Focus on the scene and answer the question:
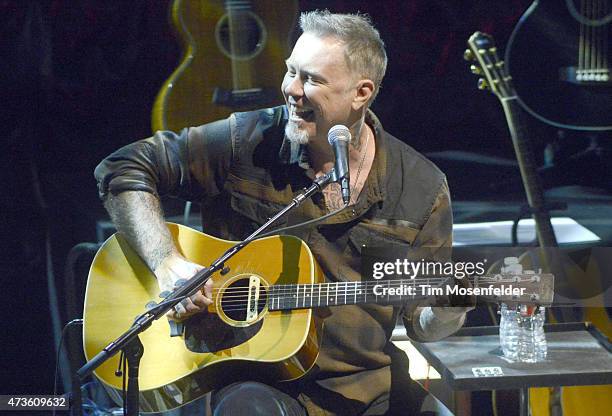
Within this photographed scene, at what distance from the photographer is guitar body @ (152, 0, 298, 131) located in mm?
3564

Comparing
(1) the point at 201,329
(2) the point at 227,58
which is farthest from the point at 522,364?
(2) the point at 227,58

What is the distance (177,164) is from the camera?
11.0 feet

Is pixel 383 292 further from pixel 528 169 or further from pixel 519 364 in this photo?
pixel 528 169

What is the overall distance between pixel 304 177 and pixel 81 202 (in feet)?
3.24

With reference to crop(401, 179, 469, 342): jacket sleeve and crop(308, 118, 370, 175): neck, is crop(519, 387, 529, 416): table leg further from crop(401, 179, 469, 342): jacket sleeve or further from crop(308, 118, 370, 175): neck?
crop(308, 118, 370, 175): neck

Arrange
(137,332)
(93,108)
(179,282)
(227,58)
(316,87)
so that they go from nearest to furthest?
(137,332) < (179,282) < (316,87) < (227,58) < (93,108)

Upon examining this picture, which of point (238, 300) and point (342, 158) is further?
point (238, 300)

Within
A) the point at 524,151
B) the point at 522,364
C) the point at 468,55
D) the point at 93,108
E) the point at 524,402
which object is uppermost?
the point at 468,55

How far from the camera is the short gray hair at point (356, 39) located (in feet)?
10.7

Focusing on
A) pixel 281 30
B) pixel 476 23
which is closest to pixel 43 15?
pixel 281 30

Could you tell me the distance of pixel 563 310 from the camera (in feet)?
11.9

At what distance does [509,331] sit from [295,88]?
112cm

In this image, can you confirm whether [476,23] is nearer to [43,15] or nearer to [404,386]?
[404,386]

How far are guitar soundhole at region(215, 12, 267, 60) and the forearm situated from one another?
0.68 meters
